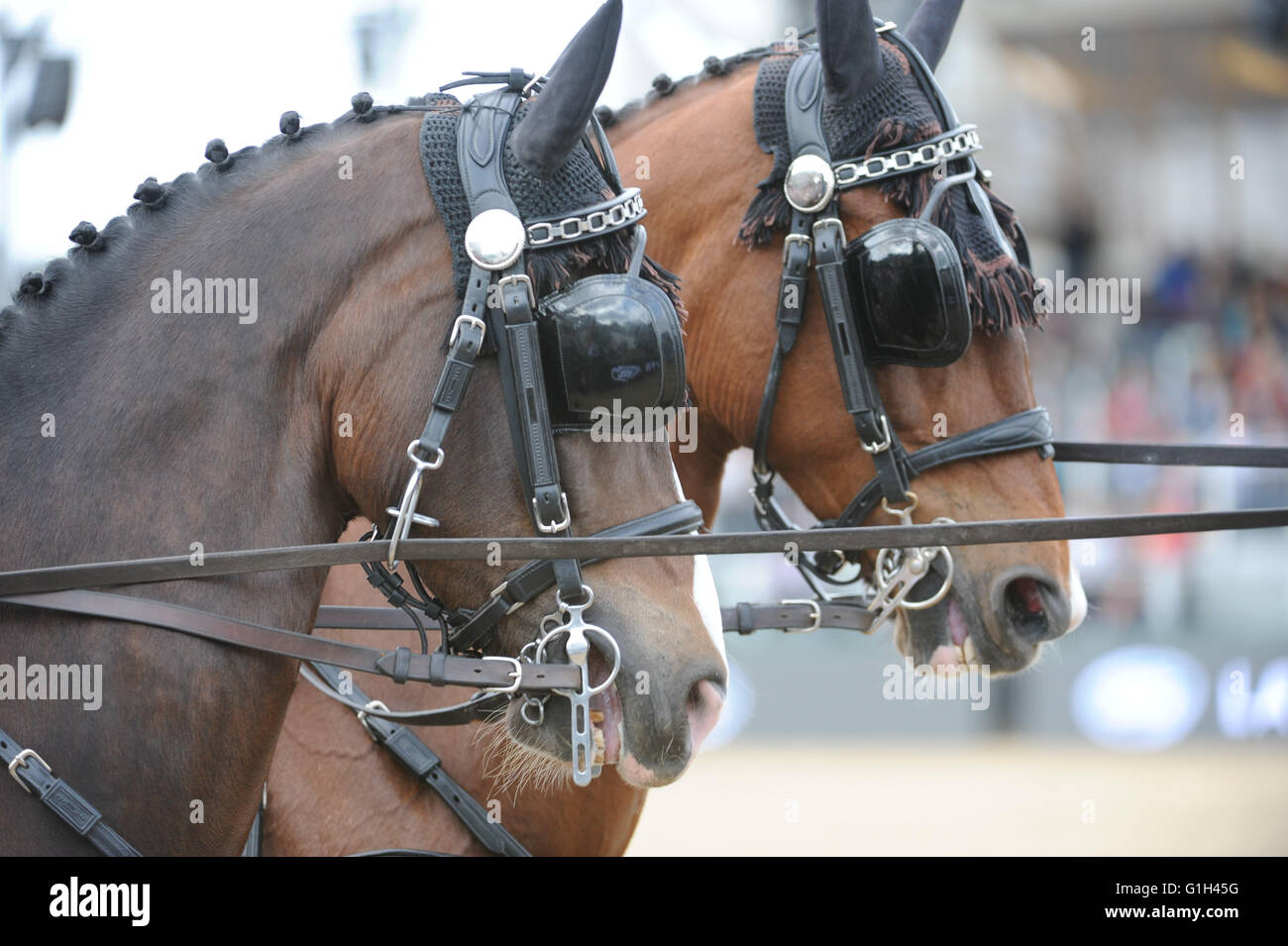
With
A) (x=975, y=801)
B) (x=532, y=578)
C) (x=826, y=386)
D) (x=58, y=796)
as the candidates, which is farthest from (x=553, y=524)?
(x=975, y=801)

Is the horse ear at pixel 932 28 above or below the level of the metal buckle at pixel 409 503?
above

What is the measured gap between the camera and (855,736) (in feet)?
31.3

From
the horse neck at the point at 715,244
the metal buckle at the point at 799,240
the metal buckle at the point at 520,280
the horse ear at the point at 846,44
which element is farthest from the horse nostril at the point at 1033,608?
the metal buckle at the point at 520,280

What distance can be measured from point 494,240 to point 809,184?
1157 mm

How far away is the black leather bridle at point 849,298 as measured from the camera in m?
3.02

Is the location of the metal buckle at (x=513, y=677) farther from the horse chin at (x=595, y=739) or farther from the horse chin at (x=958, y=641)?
the horse chin at (x=958, y=641)

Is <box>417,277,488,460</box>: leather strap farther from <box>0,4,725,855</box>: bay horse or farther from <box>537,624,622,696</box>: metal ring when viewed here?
<box>537,624,622,696</box>: metal ring

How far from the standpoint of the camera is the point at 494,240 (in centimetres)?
210

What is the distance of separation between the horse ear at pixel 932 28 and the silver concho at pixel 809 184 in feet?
2.30

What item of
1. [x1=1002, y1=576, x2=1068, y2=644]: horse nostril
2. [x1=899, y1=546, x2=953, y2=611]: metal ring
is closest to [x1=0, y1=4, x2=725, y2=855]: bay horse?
[x1=899, y1=546, x2=953, y2=611]: metal ring

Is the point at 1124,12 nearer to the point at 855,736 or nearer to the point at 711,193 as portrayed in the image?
the point at 855,736

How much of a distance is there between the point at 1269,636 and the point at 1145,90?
9.13 m

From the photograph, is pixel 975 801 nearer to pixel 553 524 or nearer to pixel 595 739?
pixel 595 739

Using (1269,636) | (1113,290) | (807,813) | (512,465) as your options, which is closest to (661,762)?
(512,465)
